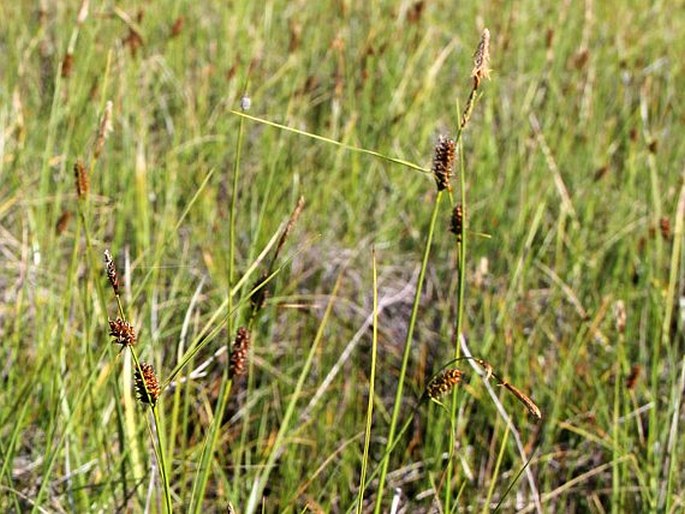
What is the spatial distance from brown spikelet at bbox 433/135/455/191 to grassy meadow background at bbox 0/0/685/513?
11 centimetres

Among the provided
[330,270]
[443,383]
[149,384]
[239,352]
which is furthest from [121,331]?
[330,270]

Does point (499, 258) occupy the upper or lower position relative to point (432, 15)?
lower

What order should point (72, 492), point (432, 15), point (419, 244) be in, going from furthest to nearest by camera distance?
1. point (432, 15)
2. point (419, 244)
3. point (72, 492)

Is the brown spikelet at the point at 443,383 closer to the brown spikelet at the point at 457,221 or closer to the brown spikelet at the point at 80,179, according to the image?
the brown spikelet at the point at 457,221

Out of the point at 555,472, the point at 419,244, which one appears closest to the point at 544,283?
the point at 419,244

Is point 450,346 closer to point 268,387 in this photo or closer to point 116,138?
point 268,387

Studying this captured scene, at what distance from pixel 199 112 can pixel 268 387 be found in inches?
42.2

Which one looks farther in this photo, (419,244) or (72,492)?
(419,244)

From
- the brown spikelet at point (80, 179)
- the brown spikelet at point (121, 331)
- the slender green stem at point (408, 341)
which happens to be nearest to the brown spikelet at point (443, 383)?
the slender green stem at point (408, 341)

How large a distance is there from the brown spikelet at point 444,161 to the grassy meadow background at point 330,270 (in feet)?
0.37

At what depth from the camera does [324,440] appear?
64.7 inches

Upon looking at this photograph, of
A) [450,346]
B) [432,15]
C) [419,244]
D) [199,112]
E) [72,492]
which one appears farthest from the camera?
[432,15]

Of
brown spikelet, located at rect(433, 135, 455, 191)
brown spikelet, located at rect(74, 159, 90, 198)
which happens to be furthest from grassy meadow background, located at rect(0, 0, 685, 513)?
brown spikelet, located at rect(433, 135, 455, 191)

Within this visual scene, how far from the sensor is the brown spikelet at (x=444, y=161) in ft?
2.69
